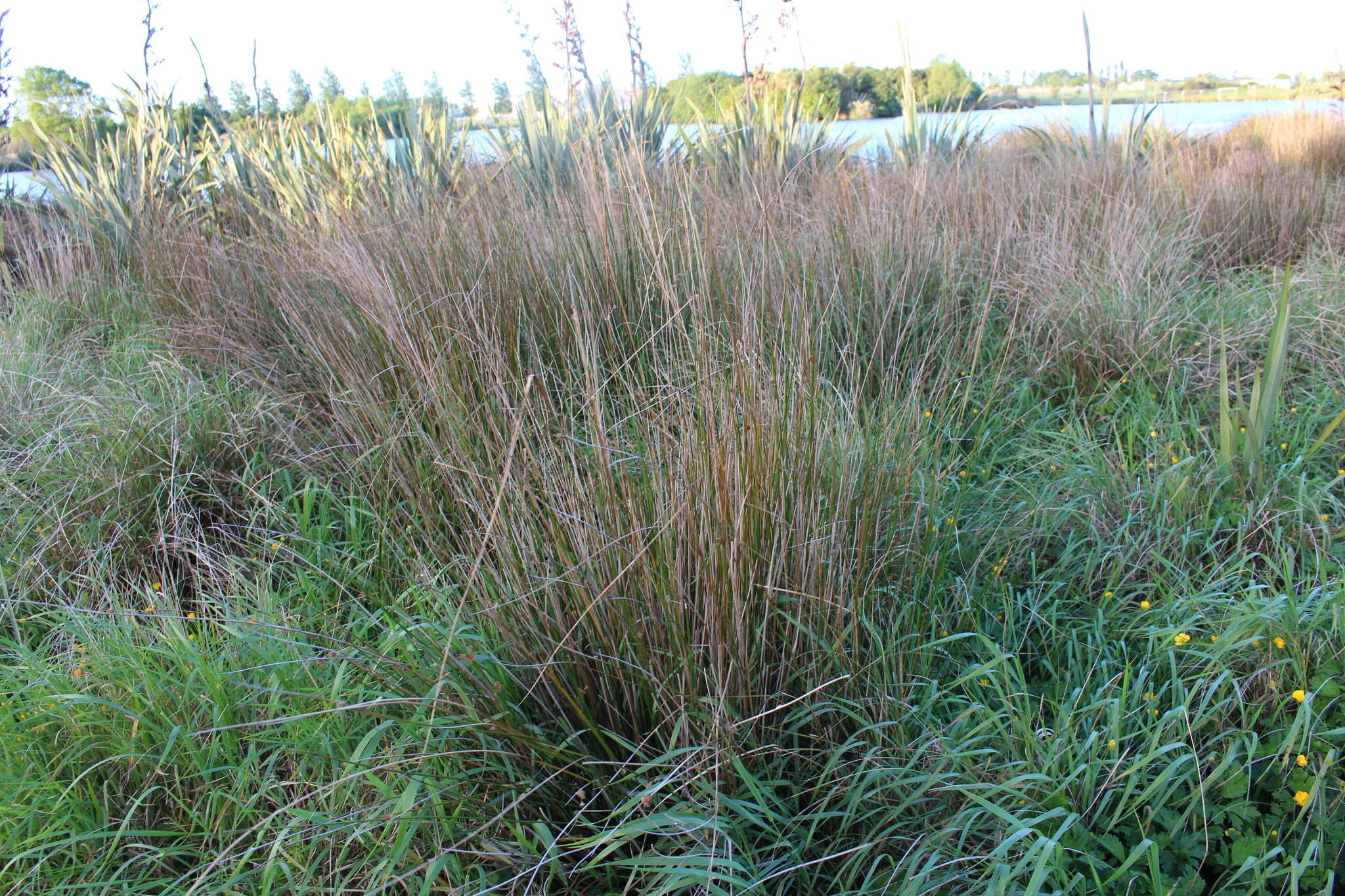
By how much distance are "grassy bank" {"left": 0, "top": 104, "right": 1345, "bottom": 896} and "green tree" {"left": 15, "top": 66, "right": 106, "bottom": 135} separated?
4.16 metres

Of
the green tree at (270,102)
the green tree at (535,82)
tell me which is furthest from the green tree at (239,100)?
the green tree at (535,82)

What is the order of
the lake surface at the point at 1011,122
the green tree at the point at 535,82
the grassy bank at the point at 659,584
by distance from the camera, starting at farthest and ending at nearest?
the lake surface at the point at 1011,122 → the green tree at the point at 535,82 → the grassy bank at the point at 659,584

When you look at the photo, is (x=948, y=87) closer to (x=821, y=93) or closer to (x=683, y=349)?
(x=821, y=93)

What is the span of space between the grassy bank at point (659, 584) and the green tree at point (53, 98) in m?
4.16

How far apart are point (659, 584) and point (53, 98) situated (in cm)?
766

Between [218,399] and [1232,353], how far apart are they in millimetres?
3263

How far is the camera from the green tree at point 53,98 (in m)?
5.68

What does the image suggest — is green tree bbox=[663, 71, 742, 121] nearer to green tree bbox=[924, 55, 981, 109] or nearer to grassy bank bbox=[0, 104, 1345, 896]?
green tree bbox=[924, 55, 981, 109]

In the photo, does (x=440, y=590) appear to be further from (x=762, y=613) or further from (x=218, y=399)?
(x=218, y=399)

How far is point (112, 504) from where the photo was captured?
2.01 metres

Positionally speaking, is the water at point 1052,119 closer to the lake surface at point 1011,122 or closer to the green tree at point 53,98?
the lake surface at point 1011,122

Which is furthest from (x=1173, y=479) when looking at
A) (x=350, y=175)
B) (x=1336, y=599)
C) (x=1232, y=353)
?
(x=350, y=175)

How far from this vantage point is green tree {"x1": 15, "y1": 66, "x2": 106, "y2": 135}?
5676 millimetres

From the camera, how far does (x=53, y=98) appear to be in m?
6.24
